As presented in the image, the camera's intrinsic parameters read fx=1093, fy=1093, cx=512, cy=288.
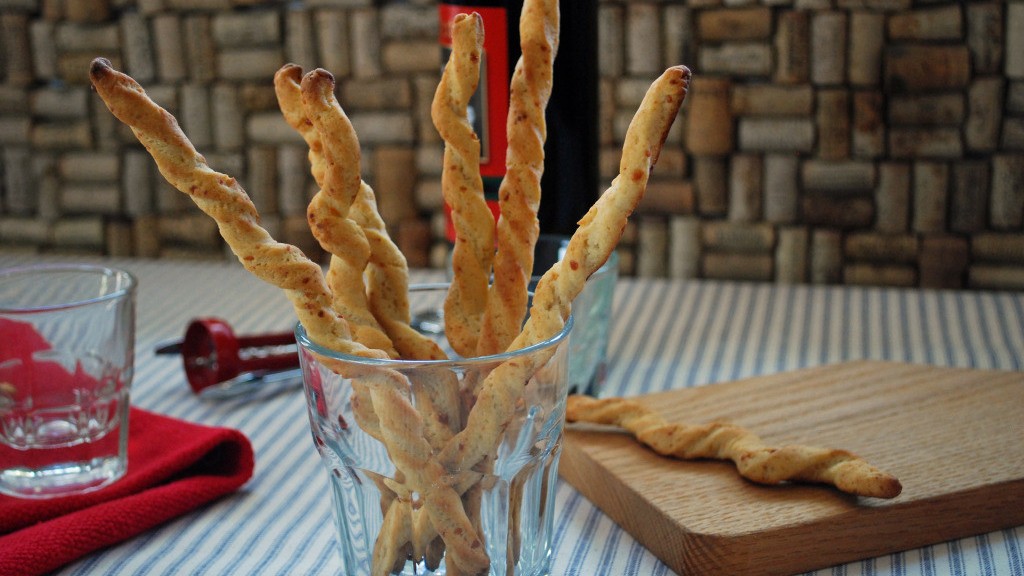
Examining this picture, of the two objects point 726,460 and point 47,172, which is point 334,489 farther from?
point 47,172

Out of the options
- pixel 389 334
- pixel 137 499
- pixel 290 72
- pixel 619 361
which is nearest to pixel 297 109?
pixel 290 72

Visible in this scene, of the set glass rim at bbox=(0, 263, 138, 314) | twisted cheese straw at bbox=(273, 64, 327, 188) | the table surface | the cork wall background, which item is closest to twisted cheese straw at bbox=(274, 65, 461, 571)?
twisted cheese straw at bbox=(273, 64, 327, 188)

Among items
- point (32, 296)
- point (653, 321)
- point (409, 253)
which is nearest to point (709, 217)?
point (653, 321)

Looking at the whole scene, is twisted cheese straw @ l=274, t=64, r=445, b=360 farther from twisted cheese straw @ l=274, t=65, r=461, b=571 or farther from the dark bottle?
the dark bottle

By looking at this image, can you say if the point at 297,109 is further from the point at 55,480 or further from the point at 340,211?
the point at 55,480

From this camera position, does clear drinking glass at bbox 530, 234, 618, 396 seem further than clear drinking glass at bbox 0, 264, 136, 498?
Yes

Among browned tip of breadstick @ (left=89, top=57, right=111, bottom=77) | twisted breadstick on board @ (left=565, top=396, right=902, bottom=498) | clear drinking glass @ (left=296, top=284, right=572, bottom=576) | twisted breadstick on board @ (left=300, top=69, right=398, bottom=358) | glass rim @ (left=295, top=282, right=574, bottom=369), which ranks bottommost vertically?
twisted breadstick on board @ (left=565, top=396, right=902, bottom=498)

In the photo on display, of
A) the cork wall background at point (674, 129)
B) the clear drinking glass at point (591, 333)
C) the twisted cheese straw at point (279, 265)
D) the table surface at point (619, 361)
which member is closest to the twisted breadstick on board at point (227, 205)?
the twisted cheese straw at point (279, 265)

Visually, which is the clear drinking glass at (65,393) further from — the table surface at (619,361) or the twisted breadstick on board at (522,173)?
the twisted breadstick on board at (522,173)
